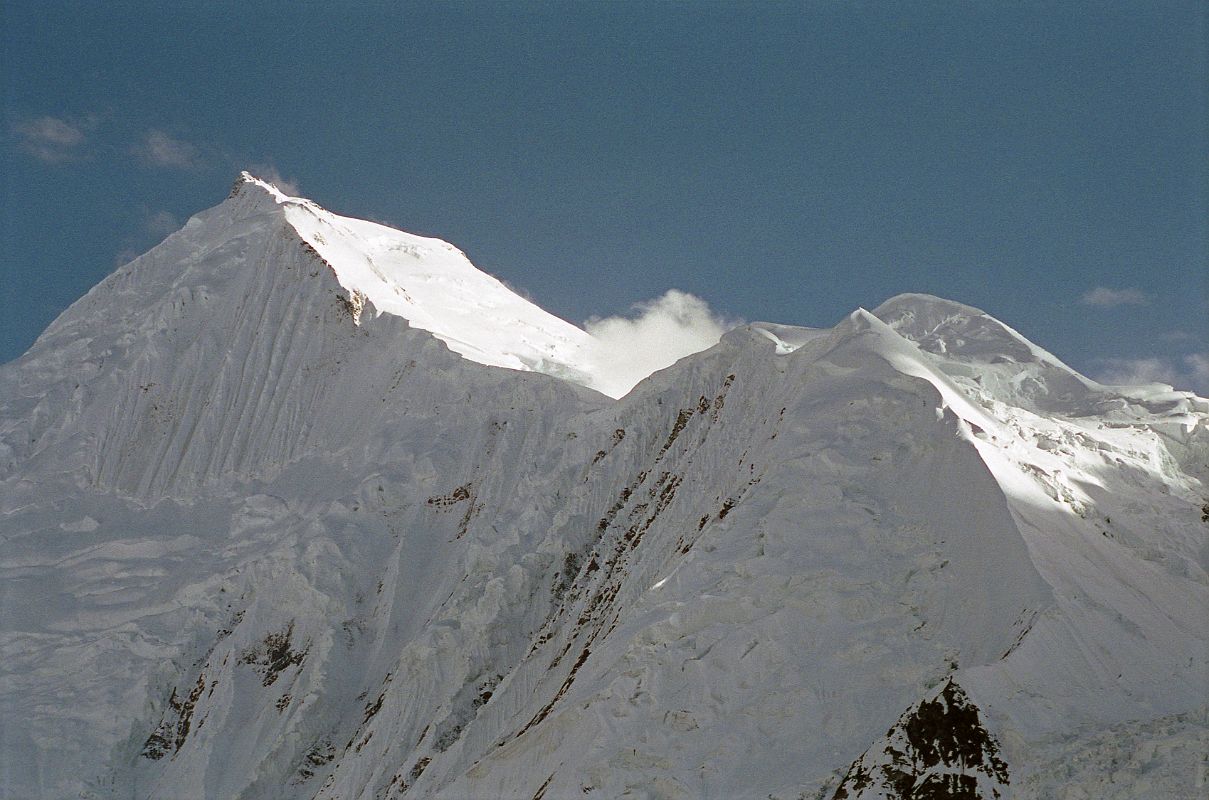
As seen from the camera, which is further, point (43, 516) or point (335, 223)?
point (335, 223)

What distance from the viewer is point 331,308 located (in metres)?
72.8

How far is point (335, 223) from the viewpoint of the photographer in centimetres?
8800

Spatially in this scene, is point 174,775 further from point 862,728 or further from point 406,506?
point 862,728

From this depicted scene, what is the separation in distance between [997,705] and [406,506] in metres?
38.9

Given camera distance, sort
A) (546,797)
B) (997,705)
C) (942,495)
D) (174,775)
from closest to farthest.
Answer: (997,705), (546,797), (942,495), (174,775)

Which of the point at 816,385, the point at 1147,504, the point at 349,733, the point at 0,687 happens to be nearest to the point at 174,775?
the point at 349,733

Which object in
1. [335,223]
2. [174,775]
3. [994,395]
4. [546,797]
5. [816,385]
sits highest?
[335,223]

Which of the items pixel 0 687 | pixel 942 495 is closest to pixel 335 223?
pixel 0 687

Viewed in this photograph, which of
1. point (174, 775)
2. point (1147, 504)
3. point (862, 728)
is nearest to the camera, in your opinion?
point (862, 728)

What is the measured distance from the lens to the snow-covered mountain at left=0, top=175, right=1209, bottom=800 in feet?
95.2

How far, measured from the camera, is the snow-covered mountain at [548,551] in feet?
95.2

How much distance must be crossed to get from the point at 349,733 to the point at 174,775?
8.23 metres

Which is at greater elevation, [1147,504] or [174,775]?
[1147,504]

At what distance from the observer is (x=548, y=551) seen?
5103 centimetres
